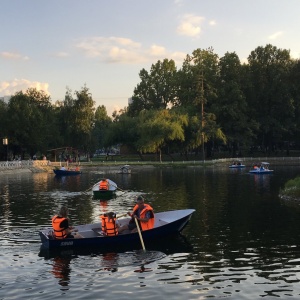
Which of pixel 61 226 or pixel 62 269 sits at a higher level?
pixel 61 226

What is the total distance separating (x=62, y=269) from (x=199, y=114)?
83.9 metres

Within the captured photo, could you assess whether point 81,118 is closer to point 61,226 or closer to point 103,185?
point 103,185

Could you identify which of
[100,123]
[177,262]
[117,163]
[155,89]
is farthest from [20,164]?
[100,123]

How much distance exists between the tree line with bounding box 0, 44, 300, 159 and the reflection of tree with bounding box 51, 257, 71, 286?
72.8 meters

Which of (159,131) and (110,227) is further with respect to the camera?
(159,131)

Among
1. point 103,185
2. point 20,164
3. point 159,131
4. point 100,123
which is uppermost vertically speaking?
point 100,123

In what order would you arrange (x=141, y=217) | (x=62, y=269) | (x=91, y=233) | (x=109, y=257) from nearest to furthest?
(x=62, y=269), (x=109, y=257), (x=141, y=217), (x=91, y=233)

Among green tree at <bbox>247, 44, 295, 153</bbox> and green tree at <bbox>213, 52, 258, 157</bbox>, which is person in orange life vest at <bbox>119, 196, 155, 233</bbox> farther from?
green tree at <bbox>247, 44, 295, 153</bbox>

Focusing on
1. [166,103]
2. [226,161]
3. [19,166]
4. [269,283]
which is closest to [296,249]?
[269,283]

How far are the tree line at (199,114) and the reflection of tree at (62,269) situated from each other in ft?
239

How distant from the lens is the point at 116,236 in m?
18.7

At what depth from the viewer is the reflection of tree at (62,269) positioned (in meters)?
14.4

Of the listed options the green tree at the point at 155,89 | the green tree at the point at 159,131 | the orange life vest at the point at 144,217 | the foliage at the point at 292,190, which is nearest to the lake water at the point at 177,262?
the orange life vest at the point at 144,217

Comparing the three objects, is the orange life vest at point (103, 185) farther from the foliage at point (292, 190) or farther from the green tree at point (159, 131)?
the green tree at point (159, 131)
